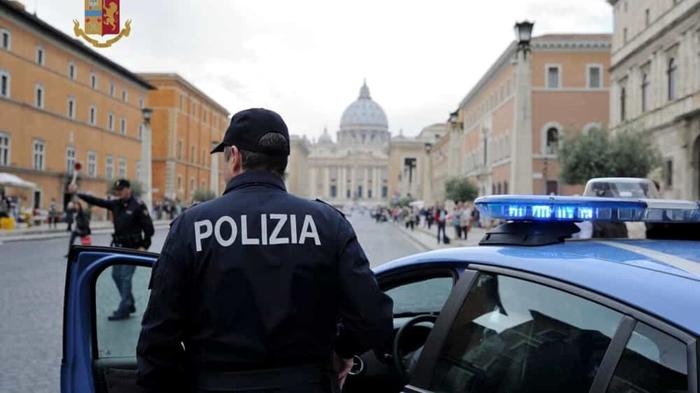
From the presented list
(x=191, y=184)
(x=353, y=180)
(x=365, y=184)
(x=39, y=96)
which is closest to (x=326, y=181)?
(x=353, y=180)

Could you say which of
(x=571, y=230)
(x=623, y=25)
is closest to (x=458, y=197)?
(x=623, y=25)

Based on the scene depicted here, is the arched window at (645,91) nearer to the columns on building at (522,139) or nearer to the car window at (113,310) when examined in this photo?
the columns on building at (522,139)

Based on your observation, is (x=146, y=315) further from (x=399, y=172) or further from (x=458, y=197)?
(x=399, y=172)

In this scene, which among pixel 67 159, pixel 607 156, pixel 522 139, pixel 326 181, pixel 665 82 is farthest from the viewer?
pixel 326 181

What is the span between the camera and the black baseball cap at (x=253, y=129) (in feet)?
8.21

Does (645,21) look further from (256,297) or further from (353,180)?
(353,180)

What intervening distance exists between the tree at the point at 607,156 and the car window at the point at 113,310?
26.0 m

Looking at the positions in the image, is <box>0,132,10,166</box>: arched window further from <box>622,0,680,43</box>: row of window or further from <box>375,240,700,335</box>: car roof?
<box>375,240,700,335</box>: car roof

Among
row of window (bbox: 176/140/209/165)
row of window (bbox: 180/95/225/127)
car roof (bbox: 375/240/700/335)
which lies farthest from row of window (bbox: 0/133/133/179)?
car roof (bbox: 375/240/700/335)

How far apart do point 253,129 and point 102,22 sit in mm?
4318

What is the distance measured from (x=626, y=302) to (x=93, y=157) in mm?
51591

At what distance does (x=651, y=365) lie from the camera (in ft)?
6.29

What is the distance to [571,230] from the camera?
2848mm

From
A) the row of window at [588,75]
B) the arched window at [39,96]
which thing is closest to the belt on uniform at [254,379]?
the arched window at [39,96]
